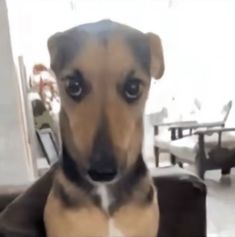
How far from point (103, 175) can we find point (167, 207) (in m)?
0.46

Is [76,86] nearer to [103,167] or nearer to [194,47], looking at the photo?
[103,167]

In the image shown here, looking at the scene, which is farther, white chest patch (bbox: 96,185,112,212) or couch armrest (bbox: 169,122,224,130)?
couch armrest (bbox: 169,122,224,130)

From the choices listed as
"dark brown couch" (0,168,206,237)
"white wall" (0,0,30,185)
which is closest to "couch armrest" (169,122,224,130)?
"white wall" (0,0,30,185)

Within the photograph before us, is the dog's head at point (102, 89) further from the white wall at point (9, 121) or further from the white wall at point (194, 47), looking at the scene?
the white wall at point (194, 47)

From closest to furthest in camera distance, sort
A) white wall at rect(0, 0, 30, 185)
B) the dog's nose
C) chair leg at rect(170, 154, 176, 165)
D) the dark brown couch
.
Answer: the dog's nose
the dark brown couch
white wall at rect(0, 0, 30, 185)
chair leg at rect(170, 154, 176, 165)

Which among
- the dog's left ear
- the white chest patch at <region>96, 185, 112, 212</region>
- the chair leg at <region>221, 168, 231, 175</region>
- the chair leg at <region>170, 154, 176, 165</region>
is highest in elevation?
the dog's left ear

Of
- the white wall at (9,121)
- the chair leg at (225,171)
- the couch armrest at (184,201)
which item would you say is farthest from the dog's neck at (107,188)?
the chair leg at (225,171)

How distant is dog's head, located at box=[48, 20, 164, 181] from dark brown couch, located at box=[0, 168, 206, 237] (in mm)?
295

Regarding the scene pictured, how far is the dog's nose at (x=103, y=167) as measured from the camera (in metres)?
0.78

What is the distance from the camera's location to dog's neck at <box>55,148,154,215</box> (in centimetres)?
85

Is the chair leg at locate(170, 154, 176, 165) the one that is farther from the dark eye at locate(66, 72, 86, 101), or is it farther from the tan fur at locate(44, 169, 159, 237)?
the dark eye at locate(66, 72, 86, 101)

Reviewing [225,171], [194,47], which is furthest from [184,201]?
[194,47]

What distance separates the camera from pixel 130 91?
0.81 m

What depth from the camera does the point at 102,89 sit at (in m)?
0.79
